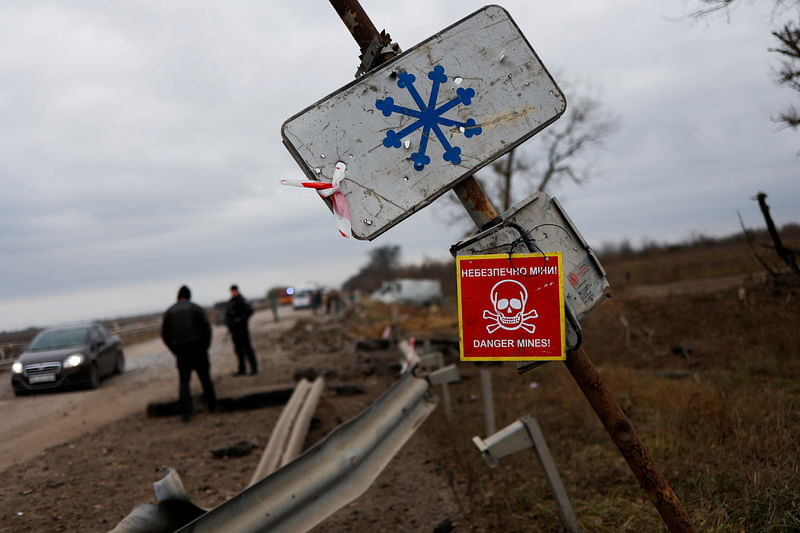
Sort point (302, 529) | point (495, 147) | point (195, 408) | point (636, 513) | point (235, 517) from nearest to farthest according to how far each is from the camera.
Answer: point (495, 147), point (235, 517), point (302, 529), point (636, 513), point (195, 408)

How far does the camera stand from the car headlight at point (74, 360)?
11.6 meters

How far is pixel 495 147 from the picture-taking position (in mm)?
2078

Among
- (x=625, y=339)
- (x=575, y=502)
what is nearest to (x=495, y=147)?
(x=575, y=502)

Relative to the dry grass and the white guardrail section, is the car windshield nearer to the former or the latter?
the dry grass

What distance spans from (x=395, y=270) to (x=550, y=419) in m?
97.9

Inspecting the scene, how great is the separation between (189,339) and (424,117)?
8.34 m

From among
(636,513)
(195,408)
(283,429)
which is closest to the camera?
(636,513)

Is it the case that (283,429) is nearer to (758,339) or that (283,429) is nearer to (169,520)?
(169,520)

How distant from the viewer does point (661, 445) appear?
4.54 m

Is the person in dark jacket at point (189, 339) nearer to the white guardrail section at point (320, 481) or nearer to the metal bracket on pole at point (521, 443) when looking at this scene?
the white guardrail section at point (320, 481)

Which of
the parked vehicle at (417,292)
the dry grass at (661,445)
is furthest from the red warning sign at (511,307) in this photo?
the parked vehicle at (417,292)

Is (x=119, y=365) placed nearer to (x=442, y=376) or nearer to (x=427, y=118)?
(x=442, y=376)

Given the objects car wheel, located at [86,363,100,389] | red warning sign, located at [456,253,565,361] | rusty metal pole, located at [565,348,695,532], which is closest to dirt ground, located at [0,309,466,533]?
car wheel, located at [86,363,100,389]

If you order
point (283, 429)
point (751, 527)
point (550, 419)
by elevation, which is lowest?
point (550, 419)
